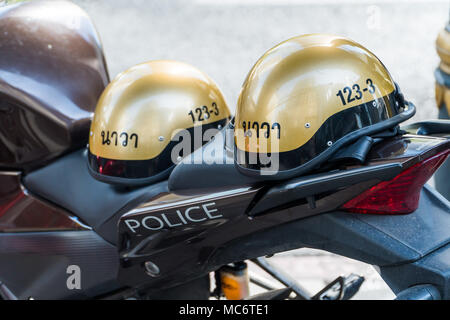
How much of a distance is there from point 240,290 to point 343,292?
0.95ft

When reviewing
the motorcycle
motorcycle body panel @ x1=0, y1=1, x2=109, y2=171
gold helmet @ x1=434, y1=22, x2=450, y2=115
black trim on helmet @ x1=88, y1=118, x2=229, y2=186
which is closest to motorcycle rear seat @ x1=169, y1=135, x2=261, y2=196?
the motorcycle

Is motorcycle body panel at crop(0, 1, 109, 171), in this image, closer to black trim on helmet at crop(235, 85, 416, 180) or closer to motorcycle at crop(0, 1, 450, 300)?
motorcycle at crop(0, 1, 450, 300)

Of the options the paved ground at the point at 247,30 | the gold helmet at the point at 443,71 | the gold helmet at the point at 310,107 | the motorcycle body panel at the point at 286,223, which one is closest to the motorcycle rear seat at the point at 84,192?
the motorcycle body panel at the point at 286,223

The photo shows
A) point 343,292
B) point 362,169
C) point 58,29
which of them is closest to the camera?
point 362,169

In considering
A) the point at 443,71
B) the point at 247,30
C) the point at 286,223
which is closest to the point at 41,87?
the point at 286,223

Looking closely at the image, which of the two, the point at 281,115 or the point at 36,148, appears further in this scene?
the point at 36,148

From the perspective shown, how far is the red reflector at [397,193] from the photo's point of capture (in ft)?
3.91

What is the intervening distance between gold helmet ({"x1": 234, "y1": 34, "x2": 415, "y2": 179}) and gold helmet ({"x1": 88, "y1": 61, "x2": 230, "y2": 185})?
30 centimetres

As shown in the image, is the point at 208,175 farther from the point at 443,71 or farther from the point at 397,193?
the point at 443,71

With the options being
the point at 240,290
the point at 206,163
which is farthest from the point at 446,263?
the point at 240,290

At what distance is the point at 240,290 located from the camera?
1768mm

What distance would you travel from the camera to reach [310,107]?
1208 millimetres
